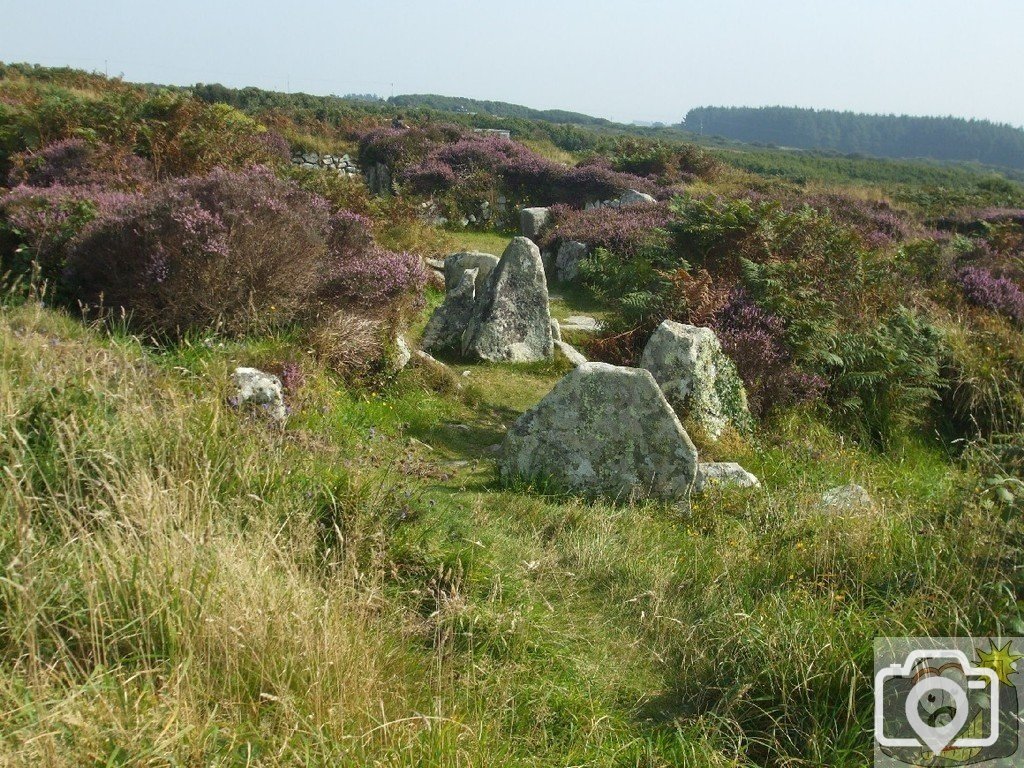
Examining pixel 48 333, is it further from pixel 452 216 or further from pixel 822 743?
pixel 452 216

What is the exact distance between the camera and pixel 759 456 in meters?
7.84

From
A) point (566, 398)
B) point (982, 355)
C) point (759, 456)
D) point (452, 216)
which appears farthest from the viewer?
point (452, 216)

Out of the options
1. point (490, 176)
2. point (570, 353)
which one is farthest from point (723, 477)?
point (490, 176)

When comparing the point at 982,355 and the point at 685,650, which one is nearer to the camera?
the point at 685,650

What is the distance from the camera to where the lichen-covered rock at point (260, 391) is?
576cm

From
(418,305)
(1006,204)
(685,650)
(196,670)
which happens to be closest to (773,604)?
(685,650)

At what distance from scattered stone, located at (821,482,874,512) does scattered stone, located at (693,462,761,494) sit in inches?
26.5

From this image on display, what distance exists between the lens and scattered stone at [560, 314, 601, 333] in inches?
482

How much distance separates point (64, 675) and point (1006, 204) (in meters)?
33.6

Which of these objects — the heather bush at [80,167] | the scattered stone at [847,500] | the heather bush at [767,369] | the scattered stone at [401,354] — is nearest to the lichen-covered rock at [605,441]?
the scattered stone at [847,500]

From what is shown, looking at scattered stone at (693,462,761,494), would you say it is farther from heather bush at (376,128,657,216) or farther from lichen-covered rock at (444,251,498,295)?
heather bush at (376,128,657,216)

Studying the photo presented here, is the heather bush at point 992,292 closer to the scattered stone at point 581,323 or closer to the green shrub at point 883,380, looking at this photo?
the green shrub at point 883,380

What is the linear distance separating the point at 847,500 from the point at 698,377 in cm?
276

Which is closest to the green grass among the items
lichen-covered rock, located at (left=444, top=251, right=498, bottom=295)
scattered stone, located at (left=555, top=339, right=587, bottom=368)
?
scattered stone, located at (left=555, top=339, right=587, bottom=368)
